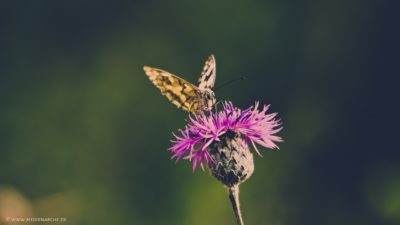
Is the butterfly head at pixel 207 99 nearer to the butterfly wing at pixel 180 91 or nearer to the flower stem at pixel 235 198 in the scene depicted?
the butterfly wing at pixel 180 91

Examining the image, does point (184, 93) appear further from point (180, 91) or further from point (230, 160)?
point (230, 160)

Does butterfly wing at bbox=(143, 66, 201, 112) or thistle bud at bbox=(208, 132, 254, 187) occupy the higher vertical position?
butterfly wing at bbox=(143, 66, 201, 112)

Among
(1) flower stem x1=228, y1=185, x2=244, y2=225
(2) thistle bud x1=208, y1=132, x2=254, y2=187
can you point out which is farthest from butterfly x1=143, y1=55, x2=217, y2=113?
(1) flower stem x1=228, y1=185, x2=244, y2=225

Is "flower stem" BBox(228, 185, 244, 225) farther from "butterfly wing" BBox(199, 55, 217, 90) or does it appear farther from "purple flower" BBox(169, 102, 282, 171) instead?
"butterfly wing" BBox(199, 55, 217, 90)

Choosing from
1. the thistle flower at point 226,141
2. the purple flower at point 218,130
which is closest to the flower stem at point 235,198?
the thistle flower at point 226,141

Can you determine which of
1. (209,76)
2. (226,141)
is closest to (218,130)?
(226,141)
